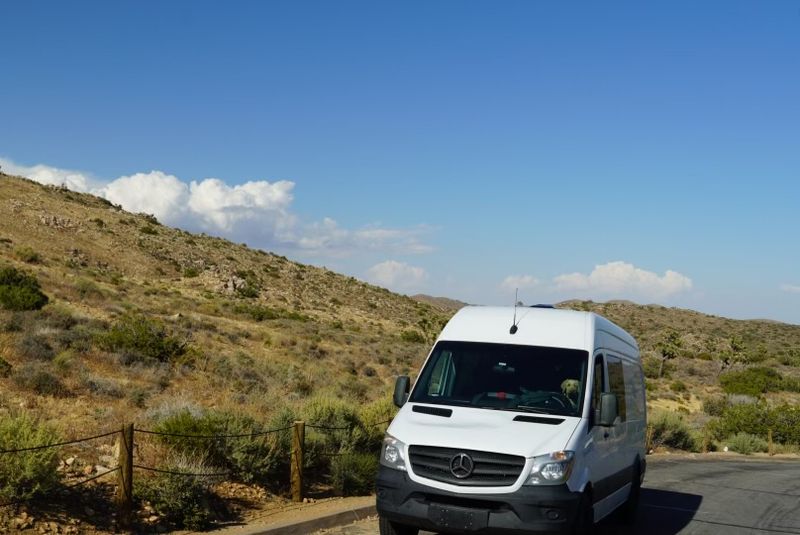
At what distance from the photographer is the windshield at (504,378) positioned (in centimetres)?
830

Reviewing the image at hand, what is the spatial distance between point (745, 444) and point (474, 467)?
23.7 metres

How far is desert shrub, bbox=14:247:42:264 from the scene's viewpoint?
149 ft

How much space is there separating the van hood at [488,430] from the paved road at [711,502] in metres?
2.37

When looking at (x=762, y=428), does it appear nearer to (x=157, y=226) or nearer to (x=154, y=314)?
(x=154, y=314)

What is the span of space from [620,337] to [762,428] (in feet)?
78.3

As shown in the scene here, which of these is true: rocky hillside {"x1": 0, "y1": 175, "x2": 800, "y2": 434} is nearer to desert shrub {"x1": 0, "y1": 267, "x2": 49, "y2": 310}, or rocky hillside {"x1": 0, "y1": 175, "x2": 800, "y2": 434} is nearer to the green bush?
desert shrub {"x1": 0, "y1": 267, "x2": 49, "y2": 310}

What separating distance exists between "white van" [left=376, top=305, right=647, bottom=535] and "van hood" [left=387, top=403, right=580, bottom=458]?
0.01 metres

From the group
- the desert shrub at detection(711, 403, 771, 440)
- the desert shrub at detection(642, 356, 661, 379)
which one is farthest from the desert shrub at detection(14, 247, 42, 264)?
the desert shrub at detection(642, 356, 661, 379)

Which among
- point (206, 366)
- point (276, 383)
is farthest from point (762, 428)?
point (206, 366)

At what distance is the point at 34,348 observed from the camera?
63.2 ft

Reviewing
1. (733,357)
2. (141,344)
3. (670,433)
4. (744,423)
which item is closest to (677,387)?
(733,357)

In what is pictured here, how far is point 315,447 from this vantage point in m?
12.1

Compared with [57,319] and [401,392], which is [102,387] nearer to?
[57,319]

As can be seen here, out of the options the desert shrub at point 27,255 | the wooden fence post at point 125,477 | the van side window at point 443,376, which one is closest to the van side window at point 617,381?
the van side window at point 443,376
